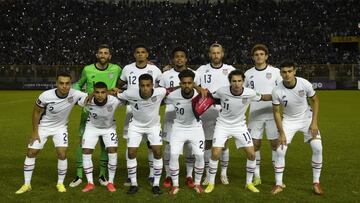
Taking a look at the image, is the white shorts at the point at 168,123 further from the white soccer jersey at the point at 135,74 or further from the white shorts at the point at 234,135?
the white shorts at the point at 234,135

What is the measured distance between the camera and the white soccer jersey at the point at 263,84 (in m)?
8.20

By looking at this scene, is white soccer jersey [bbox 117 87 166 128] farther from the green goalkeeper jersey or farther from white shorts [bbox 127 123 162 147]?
the green goalkeeper jersey

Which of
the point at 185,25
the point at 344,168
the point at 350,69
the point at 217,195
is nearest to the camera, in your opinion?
the point at 217,195

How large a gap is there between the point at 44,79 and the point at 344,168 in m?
31.4

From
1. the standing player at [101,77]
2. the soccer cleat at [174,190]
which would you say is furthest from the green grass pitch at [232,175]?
the standing player at [101,77]

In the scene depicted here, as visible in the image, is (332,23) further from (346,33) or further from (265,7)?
(265,7)

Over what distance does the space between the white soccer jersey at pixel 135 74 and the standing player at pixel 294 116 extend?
2235mm

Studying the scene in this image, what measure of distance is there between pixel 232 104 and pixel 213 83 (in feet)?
2.54

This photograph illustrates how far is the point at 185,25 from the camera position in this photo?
1932 inches

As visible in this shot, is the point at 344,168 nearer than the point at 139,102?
No

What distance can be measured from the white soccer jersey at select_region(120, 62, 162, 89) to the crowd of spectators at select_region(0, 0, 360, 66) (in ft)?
105

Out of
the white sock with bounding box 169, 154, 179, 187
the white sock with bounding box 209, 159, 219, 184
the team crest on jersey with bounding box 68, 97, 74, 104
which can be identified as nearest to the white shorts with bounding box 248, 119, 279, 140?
the white sock with bounding box 209, 159, 219, 184

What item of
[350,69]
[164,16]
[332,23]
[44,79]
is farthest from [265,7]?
[44,79]

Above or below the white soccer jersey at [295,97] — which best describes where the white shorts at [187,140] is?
below
